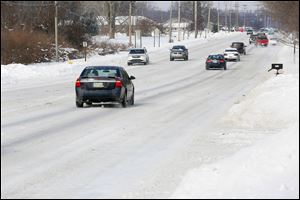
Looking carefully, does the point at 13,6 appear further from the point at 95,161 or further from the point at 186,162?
the point at 186,162

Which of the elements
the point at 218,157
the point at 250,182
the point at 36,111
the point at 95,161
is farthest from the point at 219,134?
the point at 36,111

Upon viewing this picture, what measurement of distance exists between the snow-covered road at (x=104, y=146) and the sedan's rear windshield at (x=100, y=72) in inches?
44.4

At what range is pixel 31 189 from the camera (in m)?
9.30

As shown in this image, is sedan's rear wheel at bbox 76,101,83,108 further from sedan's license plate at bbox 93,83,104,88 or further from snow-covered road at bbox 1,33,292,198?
sedan's license plate at bbox 93,83,104,88

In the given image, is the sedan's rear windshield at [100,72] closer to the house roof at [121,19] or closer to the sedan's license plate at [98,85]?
the sedan's license plate at [98,85]

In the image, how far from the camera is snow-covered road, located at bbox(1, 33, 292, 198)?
9523 mm

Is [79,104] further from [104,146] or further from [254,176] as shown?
[254,176]

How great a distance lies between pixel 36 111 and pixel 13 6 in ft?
24.8

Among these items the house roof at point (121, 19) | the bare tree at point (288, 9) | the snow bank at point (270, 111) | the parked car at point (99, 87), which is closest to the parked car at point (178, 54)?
the parked car at point (99, 87)

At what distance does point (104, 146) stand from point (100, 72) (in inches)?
359

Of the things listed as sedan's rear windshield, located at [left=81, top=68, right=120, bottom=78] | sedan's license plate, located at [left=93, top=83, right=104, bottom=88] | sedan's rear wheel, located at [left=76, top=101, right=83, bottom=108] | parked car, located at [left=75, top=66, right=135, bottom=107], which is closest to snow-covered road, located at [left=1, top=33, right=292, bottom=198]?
sedan's rear wheel, located at [left=76, top=101, right=83, bottom=108]

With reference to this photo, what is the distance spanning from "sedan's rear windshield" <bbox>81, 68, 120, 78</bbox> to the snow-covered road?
1128mm

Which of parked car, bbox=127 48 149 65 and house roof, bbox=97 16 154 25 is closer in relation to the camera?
parked car, bbox=127 48 149 65

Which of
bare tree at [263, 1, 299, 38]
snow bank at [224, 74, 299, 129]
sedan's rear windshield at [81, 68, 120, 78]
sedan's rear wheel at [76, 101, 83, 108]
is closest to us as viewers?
bare tree at [263, 1, 299, 38]
